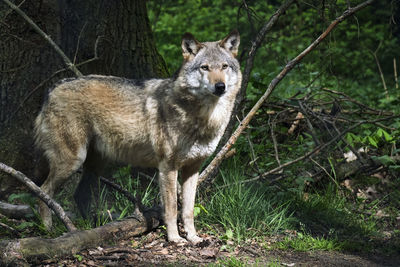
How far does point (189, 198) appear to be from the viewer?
468 cm

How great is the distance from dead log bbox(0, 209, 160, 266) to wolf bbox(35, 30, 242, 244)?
0.97ft

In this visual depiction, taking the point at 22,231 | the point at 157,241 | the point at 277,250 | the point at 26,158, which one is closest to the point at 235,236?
the point at 277,250

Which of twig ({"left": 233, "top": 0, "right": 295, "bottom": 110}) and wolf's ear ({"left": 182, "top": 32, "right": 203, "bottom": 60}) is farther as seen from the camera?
twig ({"left": 233, "top": 0, "right": 295, "bottom": 110})

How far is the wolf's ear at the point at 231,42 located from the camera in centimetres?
460

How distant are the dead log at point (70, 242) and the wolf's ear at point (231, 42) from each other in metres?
2.01

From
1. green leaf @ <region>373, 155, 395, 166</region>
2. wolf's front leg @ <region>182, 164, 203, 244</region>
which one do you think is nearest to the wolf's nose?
wolf's front leg @ <region>182, 164, 203, 244</region>

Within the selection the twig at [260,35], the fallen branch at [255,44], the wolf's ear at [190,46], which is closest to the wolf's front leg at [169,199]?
the wolf's ear at [190,46]

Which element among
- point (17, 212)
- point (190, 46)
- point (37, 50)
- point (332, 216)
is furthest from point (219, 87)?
point (37, 50)

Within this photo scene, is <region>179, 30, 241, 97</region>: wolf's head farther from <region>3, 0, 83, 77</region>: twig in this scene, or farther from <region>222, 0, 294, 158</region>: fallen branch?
<region>3, 0, 83, 77</region>: twig

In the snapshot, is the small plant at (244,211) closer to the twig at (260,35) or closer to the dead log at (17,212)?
the twig at (260,35)

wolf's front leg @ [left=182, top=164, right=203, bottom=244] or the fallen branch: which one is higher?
the fallen branch

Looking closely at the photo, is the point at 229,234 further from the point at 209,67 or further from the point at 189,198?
the point at 209,67

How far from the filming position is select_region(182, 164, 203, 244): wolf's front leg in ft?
14.9

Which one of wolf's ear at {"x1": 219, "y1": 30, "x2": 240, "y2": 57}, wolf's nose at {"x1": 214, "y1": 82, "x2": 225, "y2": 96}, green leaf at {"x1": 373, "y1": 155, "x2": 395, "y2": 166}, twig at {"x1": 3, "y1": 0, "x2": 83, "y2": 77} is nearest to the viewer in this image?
wolf's nose at {"x1": 214, "y1": 82, "x2": 225, "y2": 96}
